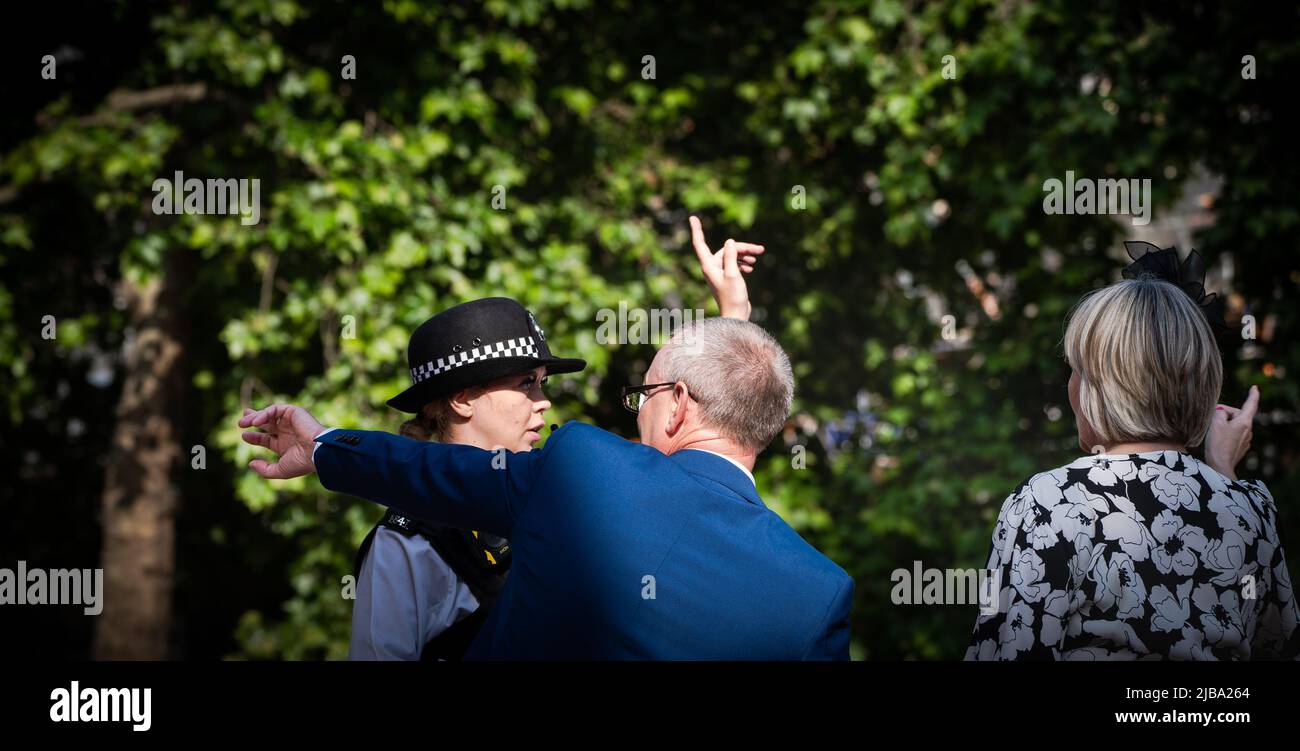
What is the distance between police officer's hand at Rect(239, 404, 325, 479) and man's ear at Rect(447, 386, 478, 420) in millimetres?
574

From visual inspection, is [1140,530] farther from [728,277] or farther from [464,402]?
[464,402]

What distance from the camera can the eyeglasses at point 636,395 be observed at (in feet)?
7.11

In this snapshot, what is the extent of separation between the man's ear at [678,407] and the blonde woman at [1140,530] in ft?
2.19

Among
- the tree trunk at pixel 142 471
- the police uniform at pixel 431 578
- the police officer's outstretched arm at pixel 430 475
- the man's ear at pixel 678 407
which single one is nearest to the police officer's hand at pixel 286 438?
the police officer's outstretched arm at pixel 430 475

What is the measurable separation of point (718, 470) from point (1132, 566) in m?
0.79

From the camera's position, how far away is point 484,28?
228 inches

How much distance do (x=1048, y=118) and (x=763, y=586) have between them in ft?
14.8

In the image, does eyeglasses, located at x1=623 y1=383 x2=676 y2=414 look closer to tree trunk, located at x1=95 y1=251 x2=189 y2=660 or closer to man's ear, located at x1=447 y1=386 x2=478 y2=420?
man's ear, located at x1=447 y1=386 x2=478 y2=420

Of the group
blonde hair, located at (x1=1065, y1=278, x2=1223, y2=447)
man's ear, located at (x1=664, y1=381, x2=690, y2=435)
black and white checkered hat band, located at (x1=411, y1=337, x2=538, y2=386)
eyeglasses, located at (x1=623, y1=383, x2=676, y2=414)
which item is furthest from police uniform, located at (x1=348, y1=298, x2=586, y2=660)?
blonde hair, located at (x1=1065, y1=278, x2=1223, y2=447)

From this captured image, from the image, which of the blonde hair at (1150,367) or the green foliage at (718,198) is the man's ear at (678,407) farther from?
the green foliage at (718,198)

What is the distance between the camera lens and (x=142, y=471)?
6.45 metres

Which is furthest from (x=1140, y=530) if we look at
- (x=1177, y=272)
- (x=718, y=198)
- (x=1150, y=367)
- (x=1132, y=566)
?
(x=718, y=198)
